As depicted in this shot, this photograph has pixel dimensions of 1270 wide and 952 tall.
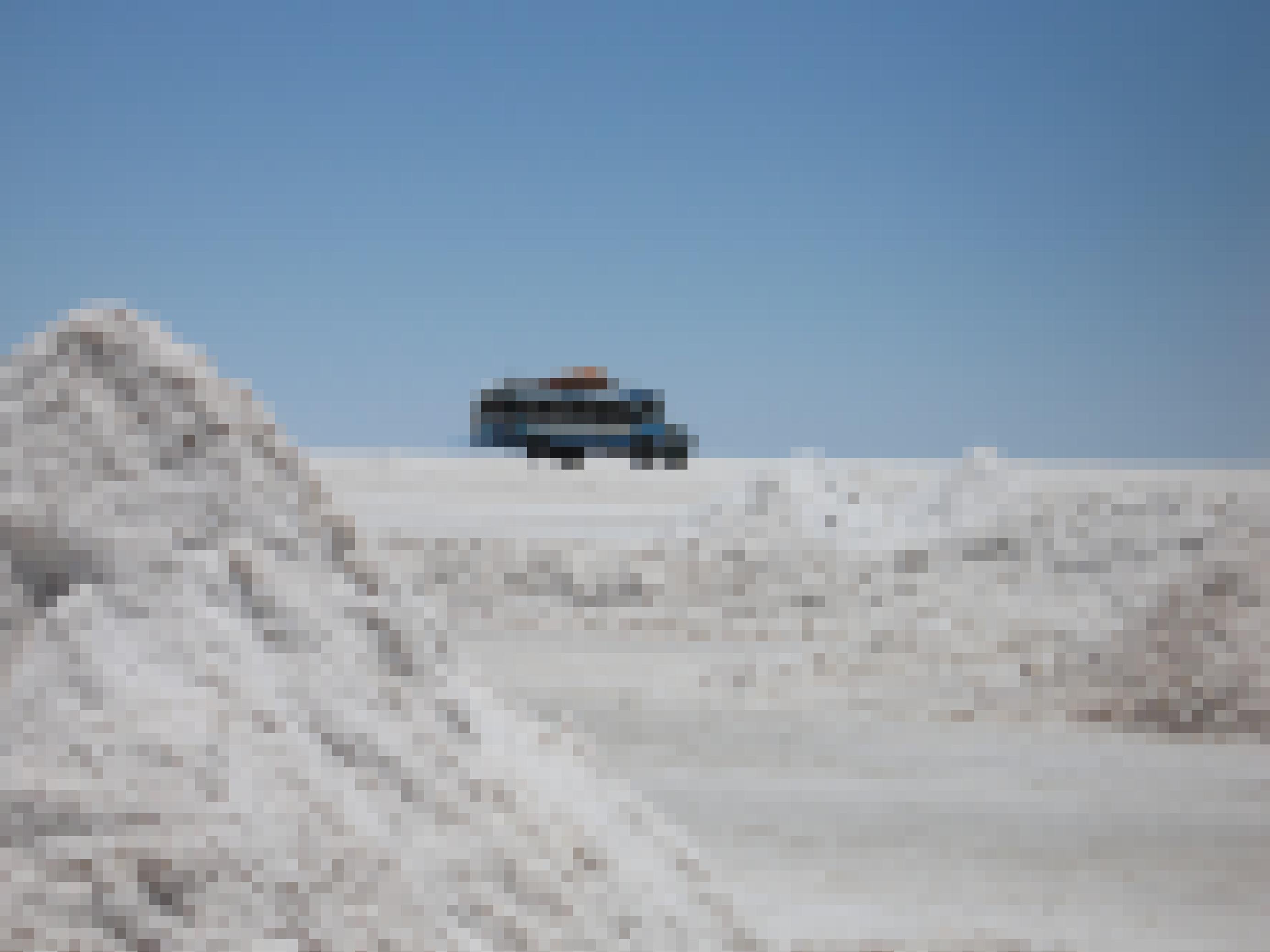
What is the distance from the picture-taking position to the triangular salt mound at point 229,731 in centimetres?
171

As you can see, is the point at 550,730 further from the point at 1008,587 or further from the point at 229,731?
the point at 1008,587

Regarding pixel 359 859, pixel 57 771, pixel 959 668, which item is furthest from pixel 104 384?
pixel 959 668

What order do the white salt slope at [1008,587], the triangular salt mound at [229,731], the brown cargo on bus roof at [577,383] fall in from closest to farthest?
the triangular salt mound at [229,731]
the white salt slope at [1008,587]
the brown cargo on bus roof at [577,383]

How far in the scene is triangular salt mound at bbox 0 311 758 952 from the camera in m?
1.71

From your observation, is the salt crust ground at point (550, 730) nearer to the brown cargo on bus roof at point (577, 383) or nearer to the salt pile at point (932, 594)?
the salt pile at point (932, 594)

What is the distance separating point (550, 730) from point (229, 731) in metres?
0.88

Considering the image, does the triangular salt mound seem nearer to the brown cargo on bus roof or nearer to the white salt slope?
→ the white salt slope

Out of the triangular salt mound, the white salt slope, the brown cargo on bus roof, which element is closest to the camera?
the triangular salt mound

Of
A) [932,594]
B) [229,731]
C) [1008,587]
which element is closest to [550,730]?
[229,731]

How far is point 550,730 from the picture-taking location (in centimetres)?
265

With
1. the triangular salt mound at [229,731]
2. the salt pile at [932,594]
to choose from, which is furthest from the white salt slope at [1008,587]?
the triangular salt mound at [229,731]

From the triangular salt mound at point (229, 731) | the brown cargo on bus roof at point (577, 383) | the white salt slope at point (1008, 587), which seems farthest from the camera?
the brown cargo on bus roof at point (577, 383)

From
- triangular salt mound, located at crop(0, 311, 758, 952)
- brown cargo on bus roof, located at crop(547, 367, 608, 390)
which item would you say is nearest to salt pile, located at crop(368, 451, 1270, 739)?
triangular salt mound, located at crop(0, 311, 758, 952)

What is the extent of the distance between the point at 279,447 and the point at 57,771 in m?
0.66
